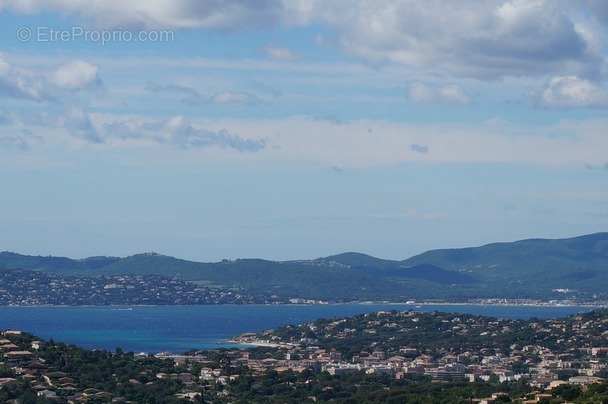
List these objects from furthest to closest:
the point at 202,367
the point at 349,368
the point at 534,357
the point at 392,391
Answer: the point at 534,357 → the point at 349,368 → the point at 202,367 → the point at 392,391

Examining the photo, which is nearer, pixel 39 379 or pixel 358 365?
pixel 39 379

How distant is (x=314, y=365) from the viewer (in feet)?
309

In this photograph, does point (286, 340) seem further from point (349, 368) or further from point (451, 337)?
point (349, 368)

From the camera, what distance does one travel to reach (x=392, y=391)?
Result: 63.6m

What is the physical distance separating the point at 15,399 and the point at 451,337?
233 ft

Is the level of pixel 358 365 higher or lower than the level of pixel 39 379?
higher

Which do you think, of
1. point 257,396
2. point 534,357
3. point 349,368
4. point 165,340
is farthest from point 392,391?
point 165,340

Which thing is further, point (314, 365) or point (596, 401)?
point (314, 365)

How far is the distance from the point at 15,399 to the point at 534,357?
55.6 m

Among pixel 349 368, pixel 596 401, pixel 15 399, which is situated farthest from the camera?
pixel 349 368

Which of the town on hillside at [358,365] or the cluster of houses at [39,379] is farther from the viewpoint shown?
the town on hillside at [358,365]

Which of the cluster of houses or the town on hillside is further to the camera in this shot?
the town on hillside

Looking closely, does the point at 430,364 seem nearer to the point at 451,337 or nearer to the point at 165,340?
the point at 451,337

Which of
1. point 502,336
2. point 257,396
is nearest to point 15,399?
point 257,396
